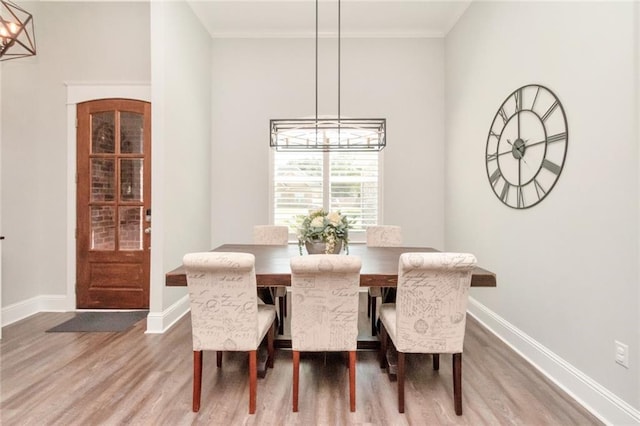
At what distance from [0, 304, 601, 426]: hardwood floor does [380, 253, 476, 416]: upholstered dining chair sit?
9.8 inches

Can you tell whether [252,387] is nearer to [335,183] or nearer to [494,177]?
[494,177]

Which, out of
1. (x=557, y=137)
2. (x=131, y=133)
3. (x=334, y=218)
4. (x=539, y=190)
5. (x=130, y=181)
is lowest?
(x=334, y=218)

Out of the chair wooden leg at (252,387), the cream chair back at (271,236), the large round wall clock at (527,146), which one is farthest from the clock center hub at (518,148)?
the chair wooden leg at (252,387)

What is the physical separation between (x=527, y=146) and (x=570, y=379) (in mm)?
1717

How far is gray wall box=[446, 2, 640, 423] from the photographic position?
1747 mm

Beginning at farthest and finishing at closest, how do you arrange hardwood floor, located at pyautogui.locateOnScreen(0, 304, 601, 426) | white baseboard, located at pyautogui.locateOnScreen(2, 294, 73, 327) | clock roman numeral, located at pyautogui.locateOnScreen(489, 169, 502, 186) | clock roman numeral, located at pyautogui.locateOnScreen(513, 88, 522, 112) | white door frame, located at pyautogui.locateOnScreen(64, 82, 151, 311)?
white door frame, located at pyautogui.locateOnScreen(64, 82, 151, 311), white baseboard, located at pyautogui.locateOnScreen(2, 294, 73, 327), clock roman numeral, located at pyautogui.locateOnScreen(489, 169, 502, 186), clock roman numeral, located at pyautogui.locateOnScreen(513, 88, 522, 112), hardwood floor, located at pyautogui.locateOnScreen(0, 304, 601, 426)

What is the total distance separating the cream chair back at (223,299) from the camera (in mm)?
1781

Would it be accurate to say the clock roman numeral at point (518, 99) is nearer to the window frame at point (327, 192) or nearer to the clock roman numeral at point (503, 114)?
the clock roman numeral at point (503, 114)

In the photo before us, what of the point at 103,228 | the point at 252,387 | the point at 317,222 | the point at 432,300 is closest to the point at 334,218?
the point at 317,222

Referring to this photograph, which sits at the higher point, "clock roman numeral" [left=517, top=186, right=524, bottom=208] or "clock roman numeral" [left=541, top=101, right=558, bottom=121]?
"clock roman numeral" [left=541, top=101, right=558, bottom=121]

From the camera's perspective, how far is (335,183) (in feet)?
14.4

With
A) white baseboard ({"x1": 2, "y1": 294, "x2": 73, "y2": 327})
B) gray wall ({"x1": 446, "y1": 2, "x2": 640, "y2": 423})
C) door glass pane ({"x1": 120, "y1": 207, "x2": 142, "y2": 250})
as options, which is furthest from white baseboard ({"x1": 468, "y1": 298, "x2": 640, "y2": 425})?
white baseboard ({"x1": 2, "y1": 294, "x2": 73, "y2": 327})

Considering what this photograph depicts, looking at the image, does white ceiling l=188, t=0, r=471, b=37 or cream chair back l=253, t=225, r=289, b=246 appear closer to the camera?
cream chair back l=253, t=225, r=289, b=246

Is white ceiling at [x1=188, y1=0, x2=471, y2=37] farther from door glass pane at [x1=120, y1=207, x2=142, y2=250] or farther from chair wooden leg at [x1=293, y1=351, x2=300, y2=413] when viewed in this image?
chair wooden leg at [x1=293, y1=351, x2=300, y2=413]
